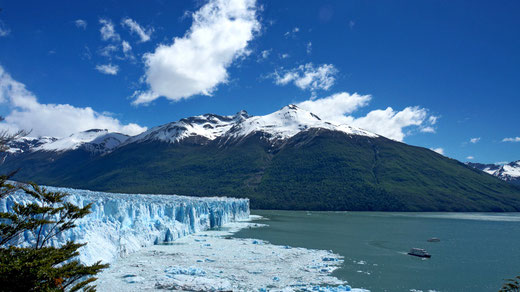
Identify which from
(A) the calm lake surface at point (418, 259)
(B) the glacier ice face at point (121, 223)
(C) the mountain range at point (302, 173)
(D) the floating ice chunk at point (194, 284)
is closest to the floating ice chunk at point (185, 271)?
(D) the floating ice chunk at point (194, 284)

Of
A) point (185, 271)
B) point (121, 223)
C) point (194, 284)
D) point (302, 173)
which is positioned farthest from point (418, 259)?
point (302, 173)

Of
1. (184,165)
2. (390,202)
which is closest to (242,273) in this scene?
(390,202)

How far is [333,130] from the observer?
164m

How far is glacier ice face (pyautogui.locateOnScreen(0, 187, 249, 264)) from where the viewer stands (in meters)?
21.2

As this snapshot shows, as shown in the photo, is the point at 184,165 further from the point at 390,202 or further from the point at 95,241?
the point at 95,241

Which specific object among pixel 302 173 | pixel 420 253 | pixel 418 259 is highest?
pixel 302 173

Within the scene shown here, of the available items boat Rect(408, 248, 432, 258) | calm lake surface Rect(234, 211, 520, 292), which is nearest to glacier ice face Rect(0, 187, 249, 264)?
calm lake surface Rect(234, 211, 520, 292)

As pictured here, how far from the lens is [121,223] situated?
96.8 feet

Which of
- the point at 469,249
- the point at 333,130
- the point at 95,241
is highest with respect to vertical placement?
the point at 333,130

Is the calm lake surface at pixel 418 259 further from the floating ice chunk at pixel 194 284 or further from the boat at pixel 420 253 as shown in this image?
the floating ice chunk at pixel 194 284

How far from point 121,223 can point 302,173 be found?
96.6 m

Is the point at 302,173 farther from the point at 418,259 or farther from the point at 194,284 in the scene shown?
the point at 194,284

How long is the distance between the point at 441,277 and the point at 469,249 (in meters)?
15.9

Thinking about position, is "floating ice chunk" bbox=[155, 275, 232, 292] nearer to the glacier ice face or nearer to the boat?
the glacier ice face
